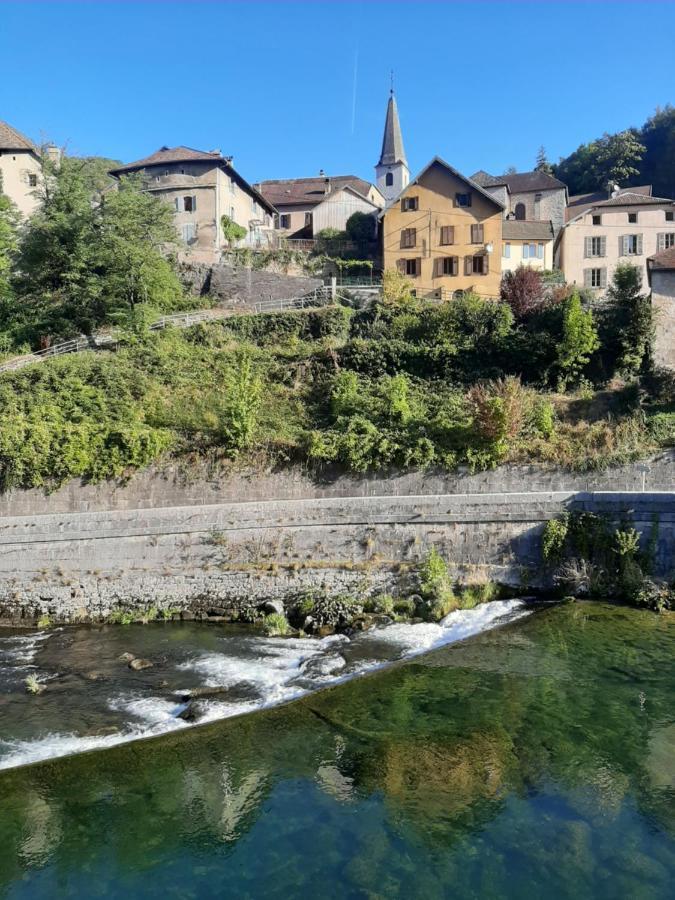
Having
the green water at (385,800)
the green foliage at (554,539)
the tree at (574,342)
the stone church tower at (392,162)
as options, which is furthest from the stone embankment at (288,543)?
the stone church tower at (392,162)

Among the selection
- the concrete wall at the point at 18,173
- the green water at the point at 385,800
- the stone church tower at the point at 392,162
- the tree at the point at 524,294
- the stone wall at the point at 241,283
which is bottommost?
the green water at the point at 385,800

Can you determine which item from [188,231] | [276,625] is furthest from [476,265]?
[276,625]

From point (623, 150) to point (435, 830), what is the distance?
78.3m

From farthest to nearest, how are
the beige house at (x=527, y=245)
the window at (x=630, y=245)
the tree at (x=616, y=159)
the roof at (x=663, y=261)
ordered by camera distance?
the tree at (x=616, y=159), the window at (x=630, y=245), the beige house at (x=527, y=245), the roof at (x=663, y=261)

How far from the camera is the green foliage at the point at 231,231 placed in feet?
154

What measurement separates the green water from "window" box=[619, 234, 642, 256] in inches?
1403

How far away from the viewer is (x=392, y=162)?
213ft

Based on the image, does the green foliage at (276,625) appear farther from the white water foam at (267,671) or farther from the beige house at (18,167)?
the beige house at (18,167)

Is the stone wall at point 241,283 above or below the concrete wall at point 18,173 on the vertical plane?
below

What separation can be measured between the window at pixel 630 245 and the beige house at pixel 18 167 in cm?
3967

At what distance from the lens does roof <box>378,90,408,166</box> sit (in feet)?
212

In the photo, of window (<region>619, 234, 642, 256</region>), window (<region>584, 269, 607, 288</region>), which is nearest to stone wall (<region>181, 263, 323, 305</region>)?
window (<region>584, 269, 607, 288</region>)

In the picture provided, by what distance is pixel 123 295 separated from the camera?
33656 mm

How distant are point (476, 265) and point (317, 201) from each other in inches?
889
